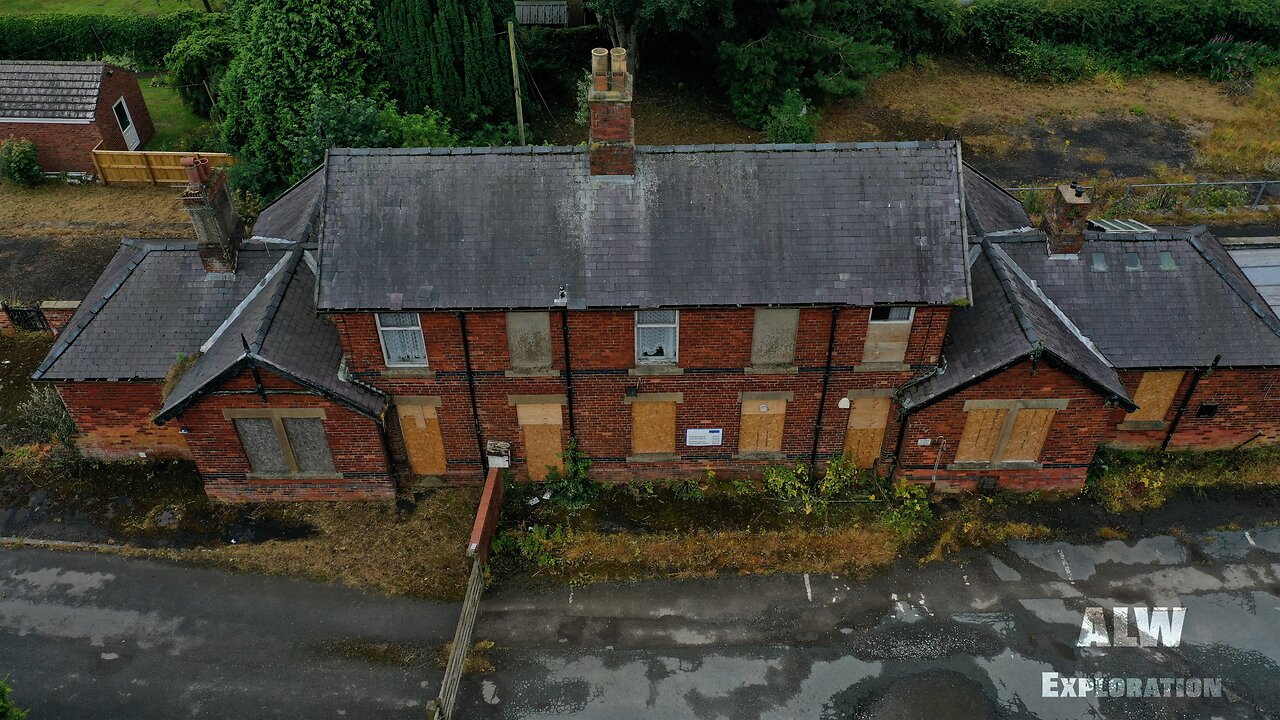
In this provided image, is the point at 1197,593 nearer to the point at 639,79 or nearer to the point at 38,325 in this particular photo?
the point at 639,79

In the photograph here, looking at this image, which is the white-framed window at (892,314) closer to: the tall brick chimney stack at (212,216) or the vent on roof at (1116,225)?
the vent on roof at (1116,225)

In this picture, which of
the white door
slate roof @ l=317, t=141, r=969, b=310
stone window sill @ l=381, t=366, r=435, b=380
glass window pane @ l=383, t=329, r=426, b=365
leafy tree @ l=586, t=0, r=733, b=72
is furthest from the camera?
the white door

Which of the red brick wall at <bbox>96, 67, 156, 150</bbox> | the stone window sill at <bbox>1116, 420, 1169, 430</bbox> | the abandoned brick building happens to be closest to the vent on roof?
the abandoned brick building

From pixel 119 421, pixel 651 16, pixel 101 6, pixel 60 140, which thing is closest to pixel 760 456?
pixel 119 421

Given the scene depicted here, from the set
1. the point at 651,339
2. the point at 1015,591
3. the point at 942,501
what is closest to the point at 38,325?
the point at 651,339

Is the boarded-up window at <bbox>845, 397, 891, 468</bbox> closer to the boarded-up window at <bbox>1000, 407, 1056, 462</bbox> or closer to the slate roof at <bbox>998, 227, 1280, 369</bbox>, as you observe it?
the boarded-up window at <bbox>1000, 407, 1056, 462</bbox>

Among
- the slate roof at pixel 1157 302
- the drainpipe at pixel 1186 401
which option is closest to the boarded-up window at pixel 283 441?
the slate roof at pixel 1157 302
